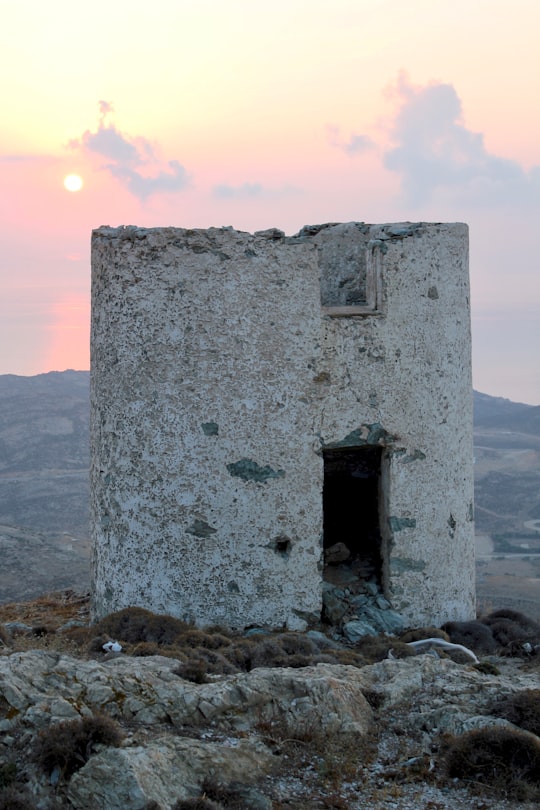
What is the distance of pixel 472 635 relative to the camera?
10602mm

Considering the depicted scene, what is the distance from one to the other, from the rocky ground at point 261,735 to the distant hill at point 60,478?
64.3 feet

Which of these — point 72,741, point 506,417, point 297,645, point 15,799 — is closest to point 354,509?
point 297,645

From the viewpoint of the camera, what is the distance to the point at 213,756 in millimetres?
5918

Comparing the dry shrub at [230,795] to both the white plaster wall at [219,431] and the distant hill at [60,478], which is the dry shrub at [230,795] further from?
the distant hill at [60,478]

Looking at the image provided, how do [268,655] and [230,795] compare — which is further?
[268,655]

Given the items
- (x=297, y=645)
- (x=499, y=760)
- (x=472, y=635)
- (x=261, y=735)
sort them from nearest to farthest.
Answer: (x=499, y=760), (x=261, y=735), (x=297, y=645), (x=472, y=635)

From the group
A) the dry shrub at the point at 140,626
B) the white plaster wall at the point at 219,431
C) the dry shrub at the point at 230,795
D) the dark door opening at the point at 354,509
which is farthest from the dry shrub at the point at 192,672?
the dark door opening at the point at 354,509

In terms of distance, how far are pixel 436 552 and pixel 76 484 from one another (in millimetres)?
39296

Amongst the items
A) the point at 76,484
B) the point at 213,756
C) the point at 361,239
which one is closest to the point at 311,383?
the point at 361,239

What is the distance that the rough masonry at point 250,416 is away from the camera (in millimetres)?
10258

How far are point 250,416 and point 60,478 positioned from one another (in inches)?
1606

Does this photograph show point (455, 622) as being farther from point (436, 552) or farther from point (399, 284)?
point (399, 284)

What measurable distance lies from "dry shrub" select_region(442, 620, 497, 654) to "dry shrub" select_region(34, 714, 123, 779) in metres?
5.40

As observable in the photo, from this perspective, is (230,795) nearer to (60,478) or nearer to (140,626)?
(140,626)
